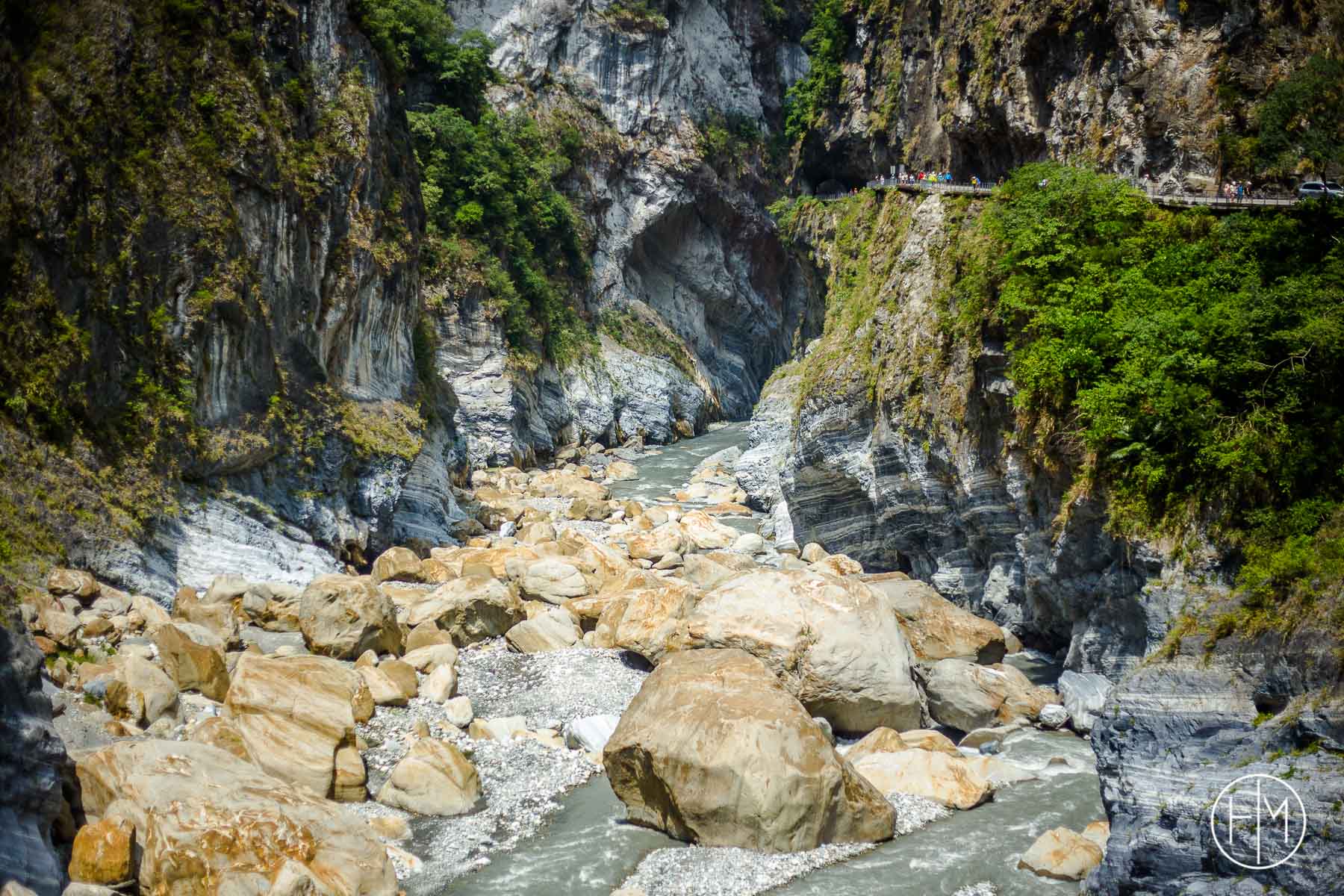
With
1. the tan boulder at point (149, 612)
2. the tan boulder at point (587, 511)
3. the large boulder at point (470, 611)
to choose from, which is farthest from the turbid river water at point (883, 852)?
the tan boulder at point (587, 511)

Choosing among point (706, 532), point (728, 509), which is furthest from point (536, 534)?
point (728, 509)

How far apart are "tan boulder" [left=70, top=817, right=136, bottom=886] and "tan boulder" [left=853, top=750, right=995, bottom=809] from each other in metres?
8.35

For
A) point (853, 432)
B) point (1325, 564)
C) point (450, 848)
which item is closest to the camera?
point (1325, 564)

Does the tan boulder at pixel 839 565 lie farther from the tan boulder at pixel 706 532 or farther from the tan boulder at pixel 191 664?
the tan boulder at pixel 191 664

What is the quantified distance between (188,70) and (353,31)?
24.0ft

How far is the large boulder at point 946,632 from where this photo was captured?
16.2m

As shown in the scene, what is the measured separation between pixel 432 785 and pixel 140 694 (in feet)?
12.9

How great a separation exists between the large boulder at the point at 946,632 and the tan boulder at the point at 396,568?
35.5 feet

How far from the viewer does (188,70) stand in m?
19.4

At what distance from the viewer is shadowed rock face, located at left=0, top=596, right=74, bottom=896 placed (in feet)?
24.9

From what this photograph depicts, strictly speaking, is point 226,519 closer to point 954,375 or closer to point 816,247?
point 954,375

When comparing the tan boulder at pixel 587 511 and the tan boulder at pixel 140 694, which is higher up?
the tan boulder at pixel 140 694

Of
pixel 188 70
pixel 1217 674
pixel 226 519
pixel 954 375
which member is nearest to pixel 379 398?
pixel 226 519

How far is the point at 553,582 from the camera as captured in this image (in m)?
19.7
